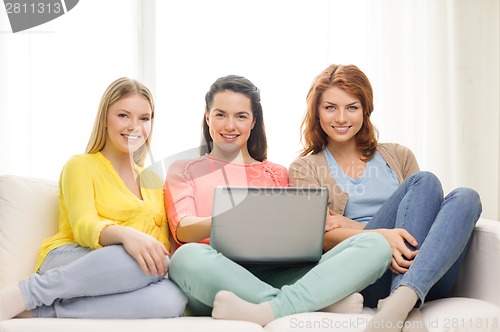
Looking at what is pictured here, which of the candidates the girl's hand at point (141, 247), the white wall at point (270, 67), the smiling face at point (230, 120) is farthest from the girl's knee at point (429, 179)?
the white wall at point (270, 67)

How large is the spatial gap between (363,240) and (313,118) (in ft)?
2.09

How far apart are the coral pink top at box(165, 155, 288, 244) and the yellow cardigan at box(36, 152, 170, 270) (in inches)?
2.1

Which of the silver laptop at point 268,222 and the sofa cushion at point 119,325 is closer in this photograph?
the sofa cushion at point 119,325

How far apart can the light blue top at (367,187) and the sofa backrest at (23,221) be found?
915mm

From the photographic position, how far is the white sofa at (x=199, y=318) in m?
1.48

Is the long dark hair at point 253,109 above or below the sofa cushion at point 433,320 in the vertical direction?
above

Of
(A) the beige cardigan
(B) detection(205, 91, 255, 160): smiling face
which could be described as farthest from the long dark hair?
(A) the beige cardigan

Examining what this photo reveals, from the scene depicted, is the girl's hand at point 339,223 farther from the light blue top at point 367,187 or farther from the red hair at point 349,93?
the red hair at point 349,93

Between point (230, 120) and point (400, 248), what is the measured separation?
71 cm

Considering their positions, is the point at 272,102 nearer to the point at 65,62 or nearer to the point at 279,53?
the point at 279,53

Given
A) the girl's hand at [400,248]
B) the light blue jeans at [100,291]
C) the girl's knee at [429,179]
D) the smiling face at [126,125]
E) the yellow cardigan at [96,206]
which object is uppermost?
the smiling face at [126,125]

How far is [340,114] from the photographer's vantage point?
211 cm

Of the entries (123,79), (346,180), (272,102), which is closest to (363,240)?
(346,180)

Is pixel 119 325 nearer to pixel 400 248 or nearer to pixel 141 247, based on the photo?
pixel 141 247
